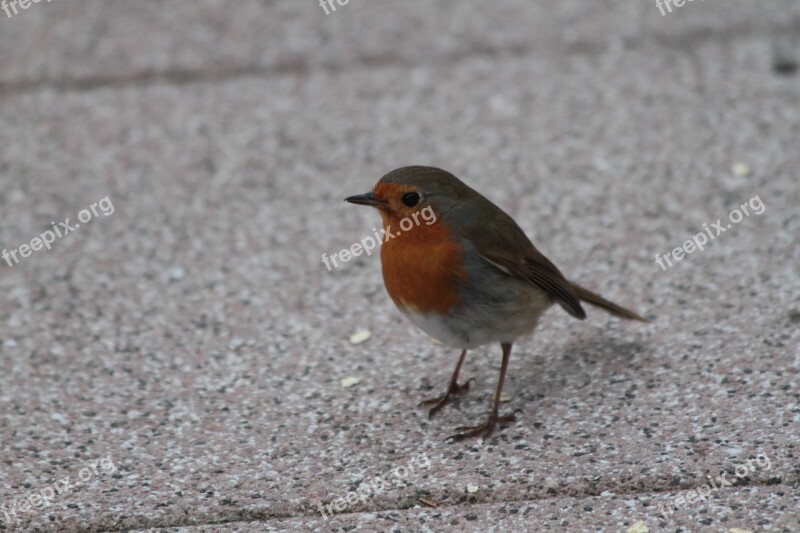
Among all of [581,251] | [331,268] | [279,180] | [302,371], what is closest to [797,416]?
[581,251]

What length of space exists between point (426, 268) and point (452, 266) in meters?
0.09

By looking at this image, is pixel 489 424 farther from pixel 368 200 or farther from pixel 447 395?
pixel 368 200

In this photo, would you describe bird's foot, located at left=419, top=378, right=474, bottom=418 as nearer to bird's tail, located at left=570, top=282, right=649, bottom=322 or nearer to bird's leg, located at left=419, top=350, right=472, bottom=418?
bird's leg, located at left=419, top=350, right=472, bottom=418

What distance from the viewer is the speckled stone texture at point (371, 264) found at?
10.3ft

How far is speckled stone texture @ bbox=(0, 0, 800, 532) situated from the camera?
3148 millimetres

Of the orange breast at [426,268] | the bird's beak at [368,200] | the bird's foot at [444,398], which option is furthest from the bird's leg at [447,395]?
the bird's beak at [368,200]

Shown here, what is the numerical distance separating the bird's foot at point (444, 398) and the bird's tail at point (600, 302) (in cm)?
55

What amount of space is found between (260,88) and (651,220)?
2.33m

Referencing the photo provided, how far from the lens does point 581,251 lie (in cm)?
446

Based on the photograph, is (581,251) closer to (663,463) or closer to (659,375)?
(659,375)

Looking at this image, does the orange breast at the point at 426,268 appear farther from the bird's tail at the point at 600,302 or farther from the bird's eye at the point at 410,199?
the bird's tail at the point at 600,302

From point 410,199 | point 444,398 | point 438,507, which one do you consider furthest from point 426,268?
point 438,507

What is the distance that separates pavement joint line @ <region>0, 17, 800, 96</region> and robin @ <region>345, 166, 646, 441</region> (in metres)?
2.63

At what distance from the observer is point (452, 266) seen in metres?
3.36
